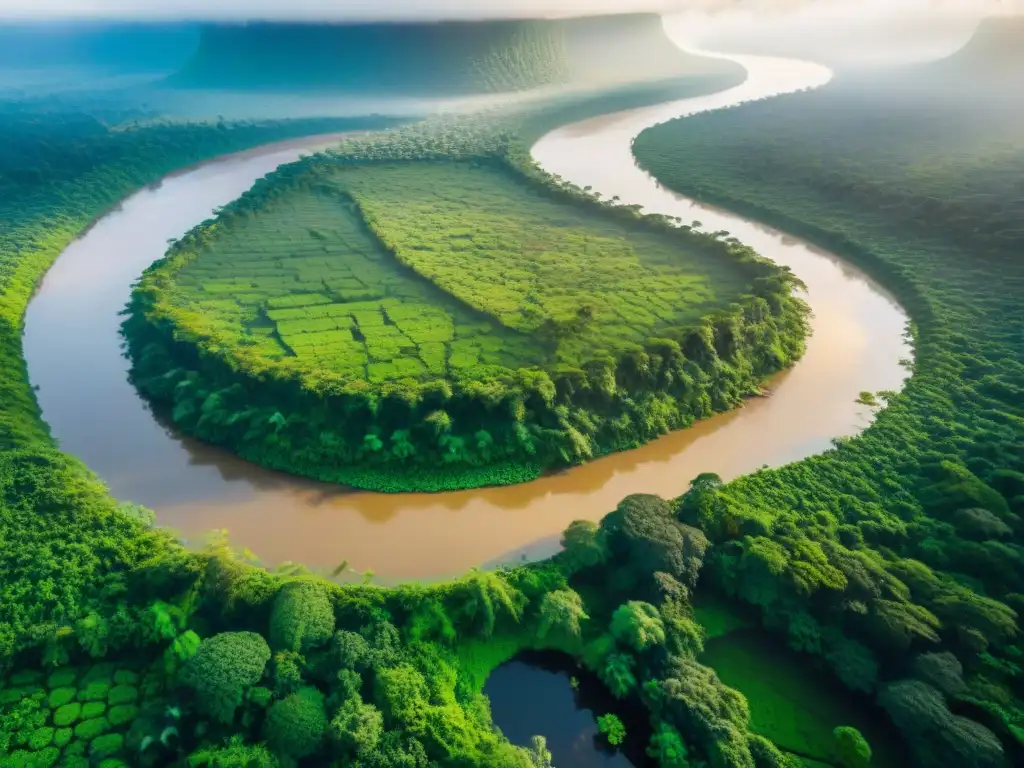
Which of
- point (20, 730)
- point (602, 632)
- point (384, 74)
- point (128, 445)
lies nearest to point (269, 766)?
point (20, 730)

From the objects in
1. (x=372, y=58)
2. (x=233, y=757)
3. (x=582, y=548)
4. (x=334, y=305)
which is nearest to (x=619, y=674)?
(x=582, y=548)

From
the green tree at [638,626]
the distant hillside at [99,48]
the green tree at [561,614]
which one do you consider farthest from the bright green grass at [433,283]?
the distant hillside at [99,48]

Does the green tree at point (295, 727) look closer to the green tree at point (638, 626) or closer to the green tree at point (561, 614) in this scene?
the green tree at point (561, 614)

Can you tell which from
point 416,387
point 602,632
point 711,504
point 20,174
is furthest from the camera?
point 20,174

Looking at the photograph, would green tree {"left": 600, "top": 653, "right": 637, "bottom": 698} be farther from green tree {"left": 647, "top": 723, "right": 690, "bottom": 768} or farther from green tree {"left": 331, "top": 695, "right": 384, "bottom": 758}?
green tree {"left": 331, "top": 695, "right": 384, "bottom": 758}

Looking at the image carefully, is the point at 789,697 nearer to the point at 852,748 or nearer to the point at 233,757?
the point at 852,748

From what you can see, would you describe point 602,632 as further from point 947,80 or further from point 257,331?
point 947,80
